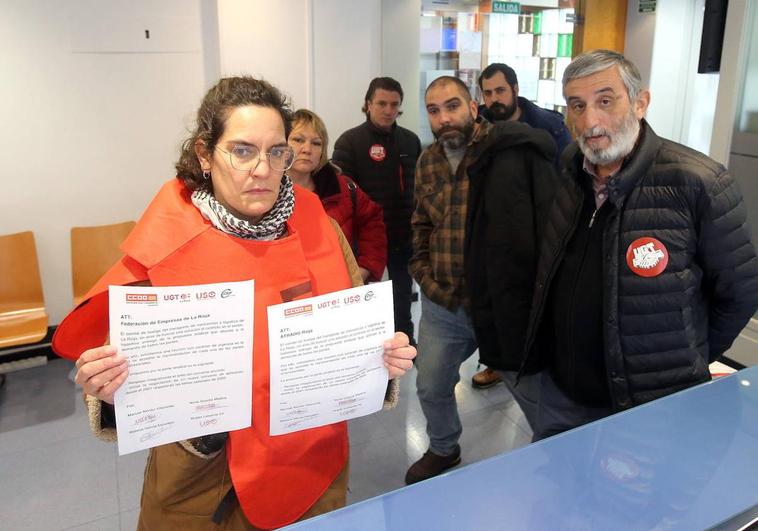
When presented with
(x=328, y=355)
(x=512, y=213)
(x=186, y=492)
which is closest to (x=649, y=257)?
(x=512, y=213)

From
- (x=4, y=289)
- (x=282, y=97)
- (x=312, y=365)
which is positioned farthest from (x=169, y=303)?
(x=4, y=289)

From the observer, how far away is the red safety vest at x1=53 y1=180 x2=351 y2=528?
1320 millimetres

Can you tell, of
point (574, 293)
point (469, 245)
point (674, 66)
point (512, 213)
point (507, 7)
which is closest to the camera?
point (574, 293)

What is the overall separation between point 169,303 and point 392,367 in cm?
50

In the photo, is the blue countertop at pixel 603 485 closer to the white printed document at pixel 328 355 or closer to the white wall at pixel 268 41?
the white printed document at pixel 328 355

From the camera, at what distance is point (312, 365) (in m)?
1.29

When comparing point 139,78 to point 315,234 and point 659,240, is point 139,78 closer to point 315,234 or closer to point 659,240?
point 315,234

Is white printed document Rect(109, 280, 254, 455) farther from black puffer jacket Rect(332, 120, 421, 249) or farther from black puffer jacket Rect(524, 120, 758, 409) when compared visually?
black puffer jacket Rect(332, 120, 421, 249)

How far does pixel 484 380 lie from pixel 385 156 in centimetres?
158

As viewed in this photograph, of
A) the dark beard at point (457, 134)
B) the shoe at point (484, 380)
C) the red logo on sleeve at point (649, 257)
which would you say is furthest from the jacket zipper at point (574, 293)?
the shoe at point (484, 380)

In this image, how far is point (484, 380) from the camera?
152 inches

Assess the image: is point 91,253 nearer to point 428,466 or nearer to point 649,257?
point 428,466

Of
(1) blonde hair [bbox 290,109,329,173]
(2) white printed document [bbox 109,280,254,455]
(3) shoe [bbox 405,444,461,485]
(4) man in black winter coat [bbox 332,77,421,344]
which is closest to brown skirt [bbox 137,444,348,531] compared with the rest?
(2) white printed document [bbox 109,280,254,455]

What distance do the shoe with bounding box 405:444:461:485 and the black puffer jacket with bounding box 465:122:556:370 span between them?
0.88m
